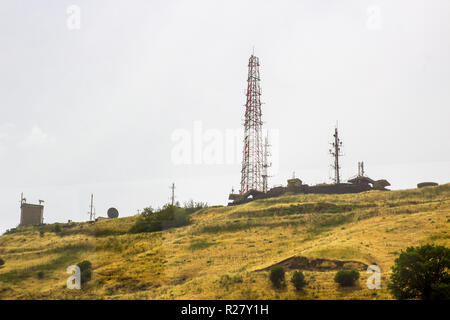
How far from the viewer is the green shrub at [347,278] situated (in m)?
32.1

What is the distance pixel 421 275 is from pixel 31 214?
239ft

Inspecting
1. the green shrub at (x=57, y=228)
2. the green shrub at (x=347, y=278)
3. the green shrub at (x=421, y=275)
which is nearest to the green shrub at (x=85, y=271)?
the green shrub at (x=347, y=278)

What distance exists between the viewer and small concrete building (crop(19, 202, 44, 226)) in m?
83.0

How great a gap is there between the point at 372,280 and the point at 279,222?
892 inches

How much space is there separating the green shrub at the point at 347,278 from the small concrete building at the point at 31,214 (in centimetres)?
6562

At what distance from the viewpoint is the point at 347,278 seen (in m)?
32.1

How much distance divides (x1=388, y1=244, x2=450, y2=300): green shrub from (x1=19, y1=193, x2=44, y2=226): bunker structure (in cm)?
7013

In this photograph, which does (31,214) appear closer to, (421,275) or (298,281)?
(298,281)

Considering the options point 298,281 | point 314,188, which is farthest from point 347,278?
point 314,188

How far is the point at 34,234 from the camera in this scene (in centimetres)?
7069

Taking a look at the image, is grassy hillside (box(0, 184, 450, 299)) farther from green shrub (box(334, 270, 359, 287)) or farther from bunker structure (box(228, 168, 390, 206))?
bunker structure (box(228, 168, 390, 206))
